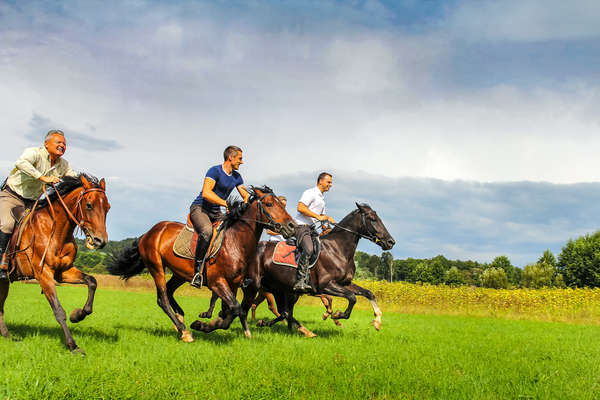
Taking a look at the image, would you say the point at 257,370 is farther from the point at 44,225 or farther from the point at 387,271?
the point at 387,271

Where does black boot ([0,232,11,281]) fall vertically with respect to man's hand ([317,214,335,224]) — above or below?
below

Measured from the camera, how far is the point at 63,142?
818cm

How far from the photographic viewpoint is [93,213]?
7.32 m

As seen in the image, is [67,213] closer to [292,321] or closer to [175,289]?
[175,289]

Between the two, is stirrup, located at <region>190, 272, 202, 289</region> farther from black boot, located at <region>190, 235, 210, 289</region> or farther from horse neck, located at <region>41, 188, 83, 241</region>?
horse neck, located at <region>41, 188, 83, 241</region>

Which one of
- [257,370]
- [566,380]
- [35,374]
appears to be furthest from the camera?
[566,380]

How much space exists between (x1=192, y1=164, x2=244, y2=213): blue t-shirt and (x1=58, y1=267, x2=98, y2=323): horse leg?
2.62 m

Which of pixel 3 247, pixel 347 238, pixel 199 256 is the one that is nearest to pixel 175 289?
pixel 199 256

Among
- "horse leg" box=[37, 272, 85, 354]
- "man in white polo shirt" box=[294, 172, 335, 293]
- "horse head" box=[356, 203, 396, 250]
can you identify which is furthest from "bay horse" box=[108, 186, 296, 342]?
"horse head" box=[356, 203, 396, 250]

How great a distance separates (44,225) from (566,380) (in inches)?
353

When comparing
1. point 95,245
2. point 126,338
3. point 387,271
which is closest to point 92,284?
point 95,245

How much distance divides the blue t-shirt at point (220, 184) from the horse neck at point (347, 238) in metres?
2.99

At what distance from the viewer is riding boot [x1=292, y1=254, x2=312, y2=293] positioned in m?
10.5

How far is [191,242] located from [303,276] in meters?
2.82
